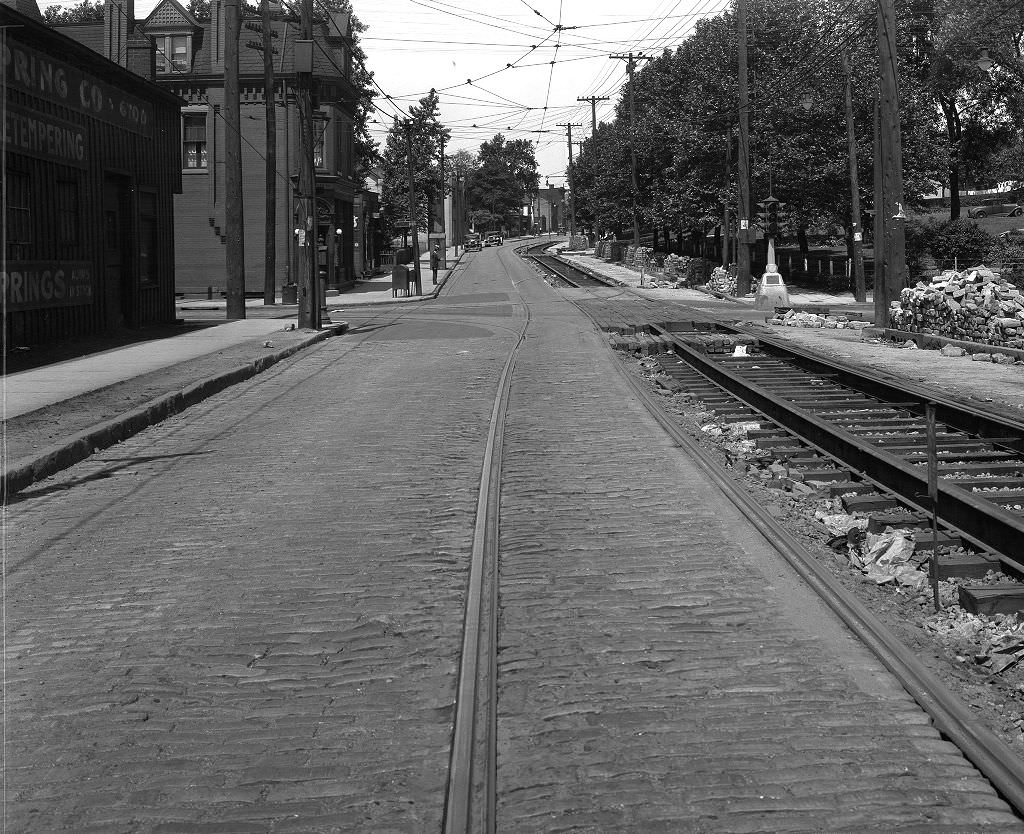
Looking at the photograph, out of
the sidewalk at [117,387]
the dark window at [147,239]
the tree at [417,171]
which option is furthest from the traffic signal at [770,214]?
the tree at [417,171]

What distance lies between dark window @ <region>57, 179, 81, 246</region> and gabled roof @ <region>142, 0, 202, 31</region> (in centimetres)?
3063

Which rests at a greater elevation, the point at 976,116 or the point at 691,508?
the point at 976,116

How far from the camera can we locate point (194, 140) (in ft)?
164

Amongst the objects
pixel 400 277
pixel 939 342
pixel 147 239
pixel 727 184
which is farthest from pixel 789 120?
pixel 147 239

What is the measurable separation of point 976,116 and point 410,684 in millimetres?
74042

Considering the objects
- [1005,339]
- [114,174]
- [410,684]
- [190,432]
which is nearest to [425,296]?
[114,174]

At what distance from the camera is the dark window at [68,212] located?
21984 mm

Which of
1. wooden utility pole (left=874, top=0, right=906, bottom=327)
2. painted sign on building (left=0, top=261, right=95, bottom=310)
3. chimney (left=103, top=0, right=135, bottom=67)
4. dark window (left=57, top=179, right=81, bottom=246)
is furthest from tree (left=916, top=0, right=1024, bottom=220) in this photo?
painted sign on building (left=0, top=261, right=95, bottom=310)

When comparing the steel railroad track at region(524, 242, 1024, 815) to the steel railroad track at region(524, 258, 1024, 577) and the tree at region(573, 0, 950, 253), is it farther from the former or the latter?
the tree at region(573, 0, 950, 253)

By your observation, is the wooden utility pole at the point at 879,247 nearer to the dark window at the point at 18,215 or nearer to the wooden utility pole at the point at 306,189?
the wooden utility pole at the point at 306,189

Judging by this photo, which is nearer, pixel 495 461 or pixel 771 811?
pixel 771 811

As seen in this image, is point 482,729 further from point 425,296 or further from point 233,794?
point 425,296

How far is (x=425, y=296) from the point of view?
4997 centimetres

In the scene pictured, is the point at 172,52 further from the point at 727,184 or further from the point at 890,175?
the point at 890,175
